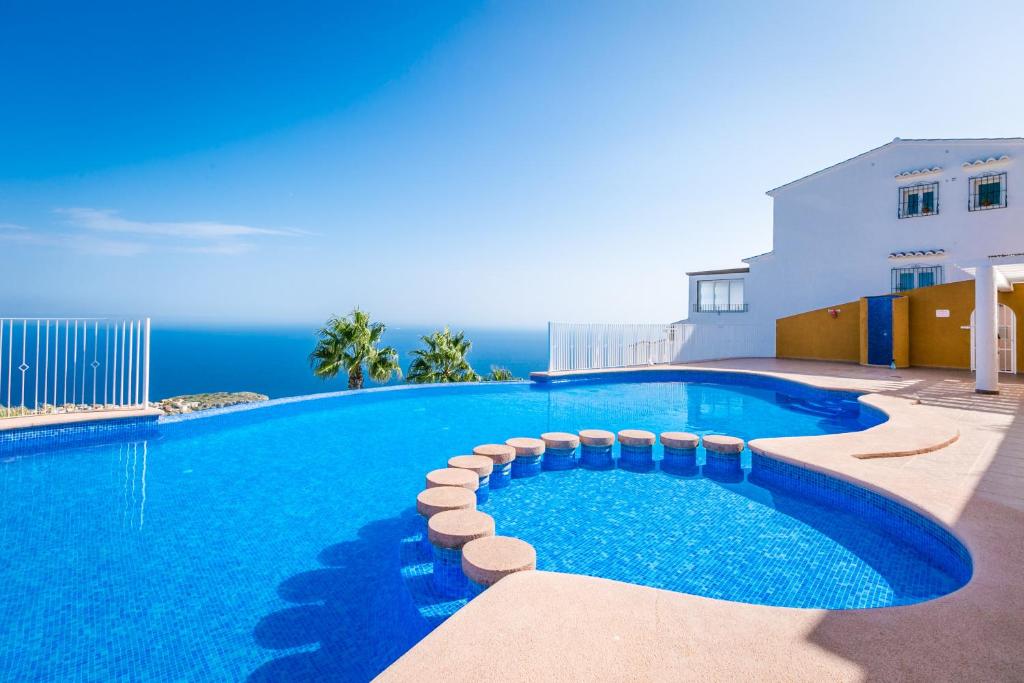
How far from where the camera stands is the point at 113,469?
5582 mm

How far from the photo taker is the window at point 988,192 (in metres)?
14.8

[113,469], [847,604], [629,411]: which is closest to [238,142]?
[113,469]

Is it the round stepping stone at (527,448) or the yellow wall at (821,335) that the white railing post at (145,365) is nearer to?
the round stepping stone at (527,448)

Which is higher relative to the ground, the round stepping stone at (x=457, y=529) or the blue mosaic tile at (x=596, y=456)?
the round stepping stone at (x=457, y=529)

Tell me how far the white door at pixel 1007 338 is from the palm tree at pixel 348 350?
690 inches

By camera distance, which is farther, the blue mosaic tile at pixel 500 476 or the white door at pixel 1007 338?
the white door at pixel 1007 338

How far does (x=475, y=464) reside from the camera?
4.80m

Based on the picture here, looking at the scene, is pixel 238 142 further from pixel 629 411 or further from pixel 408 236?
pixel 408 236

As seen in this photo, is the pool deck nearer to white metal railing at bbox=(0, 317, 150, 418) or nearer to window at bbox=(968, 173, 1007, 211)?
white metal railing at bbox=(0, 317, 150, 418)

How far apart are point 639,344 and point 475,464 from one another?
10.4 meters

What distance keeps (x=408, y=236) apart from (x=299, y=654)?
4022 cm

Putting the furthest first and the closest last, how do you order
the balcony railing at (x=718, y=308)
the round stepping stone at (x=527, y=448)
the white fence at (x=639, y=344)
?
the balcony railing at (x=718, y=308) < the white fence at (x=639, y=344) < the round stepping stone at (x=527, y=448)

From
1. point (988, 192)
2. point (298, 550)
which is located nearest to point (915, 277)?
point (988, 192)

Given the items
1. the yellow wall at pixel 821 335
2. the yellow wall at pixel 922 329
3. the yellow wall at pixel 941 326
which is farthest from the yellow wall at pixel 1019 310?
the yellow wall at pixel 821 335
